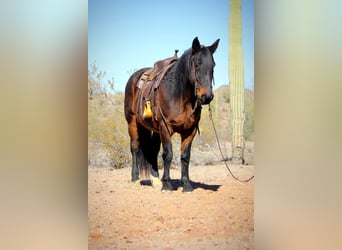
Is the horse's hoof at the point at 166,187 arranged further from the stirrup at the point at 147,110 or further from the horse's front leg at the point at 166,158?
the stirrup at the point at 147,110

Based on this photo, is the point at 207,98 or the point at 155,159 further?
the point at 155,159

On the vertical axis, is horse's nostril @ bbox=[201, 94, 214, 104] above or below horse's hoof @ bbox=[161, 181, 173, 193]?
above

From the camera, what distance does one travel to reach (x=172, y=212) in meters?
3.94

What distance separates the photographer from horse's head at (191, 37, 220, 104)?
392 centimetres

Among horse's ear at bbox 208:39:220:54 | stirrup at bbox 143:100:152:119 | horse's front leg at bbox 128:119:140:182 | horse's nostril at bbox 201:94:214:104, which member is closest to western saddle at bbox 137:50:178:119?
stirrup at bbox 143:100:152:119

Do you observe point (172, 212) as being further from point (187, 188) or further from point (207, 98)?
point (207, 98)

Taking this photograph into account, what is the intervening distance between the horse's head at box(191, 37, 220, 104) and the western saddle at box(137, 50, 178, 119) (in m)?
0.17

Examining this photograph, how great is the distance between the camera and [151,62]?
3.96 meters

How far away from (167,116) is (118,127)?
41cm

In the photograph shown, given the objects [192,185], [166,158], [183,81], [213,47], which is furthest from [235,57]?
[192,185]

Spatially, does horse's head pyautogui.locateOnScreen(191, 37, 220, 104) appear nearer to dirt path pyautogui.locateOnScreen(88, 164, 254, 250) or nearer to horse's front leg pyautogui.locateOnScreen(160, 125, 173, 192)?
horse's front leg pyautogui.locateOnScreen(160, 125, 173, 192)
